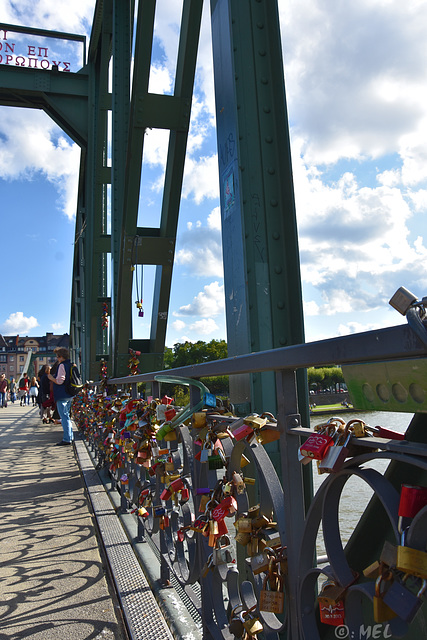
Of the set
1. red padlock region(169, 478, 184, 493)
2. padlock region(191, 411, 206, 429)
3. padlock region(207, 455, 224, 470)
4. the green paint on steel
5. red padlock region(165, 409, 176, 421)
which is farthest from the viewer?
red padlock region(165, 409, 176, 421)

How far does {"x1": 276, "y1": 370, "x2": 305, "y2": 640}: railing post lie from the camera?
1.03 meters

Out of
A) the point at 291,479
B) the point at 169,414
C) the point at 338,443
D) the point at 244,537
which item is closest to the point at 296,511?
the point at 291,479

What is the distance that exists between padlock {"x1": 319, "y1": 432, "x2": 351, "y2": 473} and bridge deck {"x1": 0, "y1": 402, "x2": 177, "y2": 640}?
117 centimetres

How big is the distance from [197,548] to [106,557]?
113 cm

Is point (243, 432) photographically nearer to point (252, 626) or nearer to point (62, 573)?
point (252, 626)

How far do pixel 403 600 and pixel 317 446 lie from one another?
25cm

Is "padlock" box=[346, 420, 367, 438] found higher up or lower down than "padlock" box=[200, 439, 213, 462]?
higher up

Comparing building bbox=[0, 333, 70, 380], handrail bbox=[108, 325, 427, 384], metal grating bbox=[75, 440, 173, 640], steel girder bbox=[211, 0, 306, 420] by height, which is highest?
building bbox=[0, 333, 70, 380]

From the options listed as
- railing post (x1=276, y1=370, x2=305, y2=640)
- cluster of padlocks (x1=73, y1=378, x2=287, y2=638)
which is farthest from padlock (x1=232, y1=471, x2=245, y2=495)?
railing post (x1=276, y1=370, x2=305, y2=640)

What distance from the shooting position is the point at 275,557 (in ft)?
3.52

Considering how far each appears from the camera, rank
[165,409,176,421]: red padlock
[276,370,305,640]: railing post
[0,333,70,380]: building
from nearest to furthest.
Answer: [276,370,305,640]: railing post
[165,409,176,421]: red padlock
[0,333,70,380]: building

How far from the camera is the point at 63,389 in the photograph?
7.87 metres

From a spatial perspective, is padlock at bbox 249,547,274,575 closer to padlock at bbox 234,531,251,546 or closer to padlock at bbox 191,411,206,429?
padlock at bbox 234,531,251,546

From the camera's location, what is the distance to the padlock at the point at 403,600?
24.8 inches
